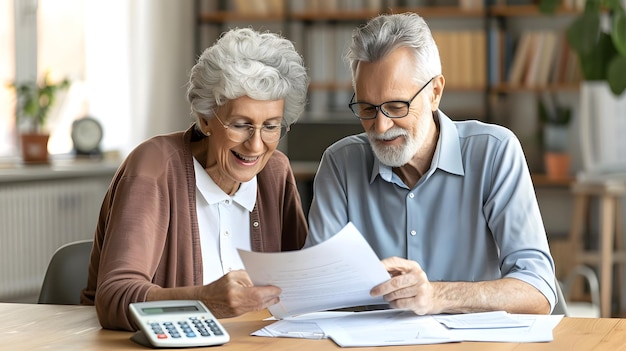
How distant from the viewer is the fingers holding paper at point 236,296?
1780mm

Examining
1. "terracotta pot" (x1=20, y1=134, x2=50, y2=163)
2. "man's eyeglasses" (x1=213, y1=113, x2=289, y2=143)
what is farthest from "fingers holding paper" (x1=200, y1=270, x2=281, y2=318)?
"terracotta pot" (x1=20, y1=134, x2=50, y2=163)

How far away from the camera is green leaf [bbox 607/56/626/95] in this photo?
176 inches

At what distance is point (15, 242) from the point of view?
4961 mm

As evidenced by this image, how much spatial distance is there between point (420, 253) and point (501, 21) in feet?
12.5

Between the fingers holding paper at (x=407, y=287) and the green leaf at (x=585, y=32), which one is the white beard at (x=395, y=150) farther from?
the green leaf at (x=585, y=32)

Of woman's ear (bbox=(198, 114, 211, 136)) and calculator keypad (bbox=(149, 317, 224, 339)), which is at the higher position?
woman's ear (bbox=(198, 114, 211, 136))

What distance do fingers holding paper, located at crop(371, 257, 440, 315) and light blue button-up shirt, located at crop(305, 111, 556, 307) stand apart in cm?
34

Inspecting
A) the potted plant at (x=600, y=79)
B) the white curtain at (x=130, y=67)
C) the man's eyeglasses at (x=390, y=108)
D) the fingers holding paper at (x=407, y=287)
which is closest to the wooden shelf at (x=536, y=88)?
the potted plant at (x=600, y=79)

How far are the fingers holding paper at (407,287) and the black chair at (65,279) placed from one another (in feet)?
2.74

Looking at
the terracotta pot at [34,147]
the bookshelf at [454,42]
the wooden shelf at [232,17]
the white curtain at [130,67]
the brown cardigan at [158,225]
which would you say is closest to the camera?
the brown cardigan at [158,225]

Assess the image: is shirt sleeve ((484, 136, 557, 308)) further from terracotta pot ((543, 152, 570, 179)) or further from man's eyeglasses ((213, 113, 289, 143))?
terracotta pot ((543, 152, 570, 179))

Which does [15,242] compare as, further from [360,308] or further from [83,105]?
[360,308]

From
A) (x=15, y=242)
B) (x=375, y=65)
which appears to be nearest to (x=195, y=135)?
(x=375, y=65)

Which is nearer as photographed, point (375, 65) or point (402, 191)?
point (375, 65)
